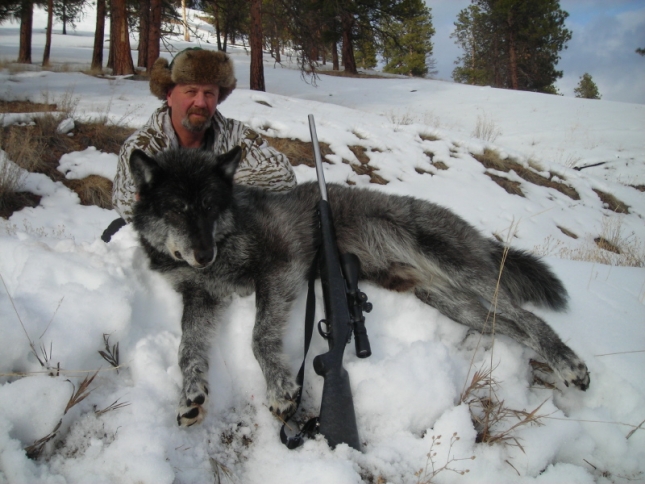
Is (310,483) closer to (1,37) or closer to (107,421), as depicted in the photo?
(107,421)

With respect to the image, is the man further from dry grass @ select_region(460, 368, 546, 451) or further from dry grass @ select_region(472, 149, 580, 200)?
dry grass @ select_region(472, 149, 580, 200)

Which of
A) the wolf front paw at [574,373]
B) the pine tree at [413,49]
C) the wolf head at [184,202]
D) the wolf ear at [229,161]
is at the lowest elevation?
the wolf front paw at [574,373]

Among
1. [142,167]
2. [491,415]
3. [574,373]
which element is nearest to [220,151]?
[142,167]

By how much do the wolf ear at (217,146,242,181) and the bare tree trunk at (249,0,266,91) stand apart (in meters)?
11.9

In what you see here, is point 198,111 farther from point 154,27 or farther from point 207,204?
point 154,27

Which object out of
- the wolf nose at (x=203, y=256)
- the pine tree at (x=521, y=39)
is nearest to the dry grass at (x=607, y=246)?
the wolf nose at (x=203, y=256)

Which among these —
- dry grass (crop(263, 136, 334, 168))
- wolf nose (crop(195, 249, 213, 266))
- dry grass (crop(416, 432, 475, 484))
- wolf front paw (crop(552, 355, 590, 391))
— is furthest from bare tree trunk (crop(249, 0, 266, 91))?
dry grass (crop(416, 432, 475, 484))

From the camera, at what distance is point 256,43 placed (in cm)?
1414

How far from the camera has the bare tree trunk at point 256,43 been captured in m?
12.8

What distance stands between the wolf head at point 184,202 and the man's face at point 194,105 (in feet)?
3.35

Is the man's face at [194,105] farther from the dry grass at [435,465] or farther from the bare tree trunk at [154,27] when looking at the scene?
the bare tree trunk at [154,27]

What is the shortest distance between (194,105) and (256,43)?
1184cm

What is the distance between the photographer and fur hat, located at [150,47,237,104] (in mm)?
3945

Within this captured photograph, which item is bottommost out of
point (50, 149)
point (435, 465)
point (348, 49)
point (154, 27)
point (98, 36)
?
point (435, 465)
